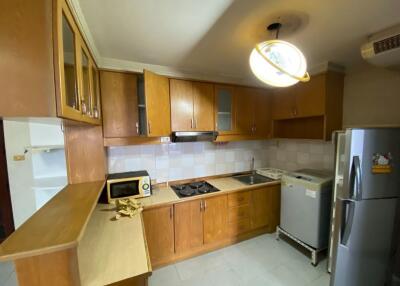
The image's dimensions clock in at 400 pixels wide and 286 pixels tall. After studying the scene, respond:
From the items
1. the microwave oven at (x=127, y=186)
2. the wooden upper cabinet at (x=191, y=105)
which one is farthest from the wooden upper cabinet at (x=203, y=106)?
the microwave oven at (x=127, y=186)

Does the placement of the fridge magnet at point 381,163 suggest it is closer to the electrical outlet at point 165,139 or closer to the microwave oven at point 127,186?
the electrical outlet at point 165,139

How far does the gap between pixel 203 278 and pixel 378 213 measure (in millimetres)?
1656

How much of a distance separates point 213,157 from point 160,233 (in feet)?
4.01

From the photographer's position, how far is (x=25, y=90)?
73 cm

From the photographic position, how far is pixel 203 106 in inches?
86.5

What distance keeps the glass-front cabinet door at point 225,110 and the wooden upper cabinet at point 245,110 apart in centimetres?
8

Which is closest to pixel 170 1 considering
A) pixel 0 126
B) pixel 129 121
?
pixel 129 121

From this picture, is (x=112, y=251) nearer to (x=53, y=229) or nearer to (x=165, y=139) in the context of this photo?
(x=53, y=229)

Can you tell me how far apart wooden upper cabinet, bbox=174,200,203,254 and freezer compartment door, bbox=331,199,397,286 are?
4.17 feet

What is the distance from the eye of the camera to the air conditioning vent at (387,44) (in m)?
1.29

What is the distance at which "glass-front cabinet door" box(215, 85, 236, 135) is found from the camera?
230 cm

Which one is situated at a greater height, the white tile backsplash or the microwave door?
the white tile backsplash

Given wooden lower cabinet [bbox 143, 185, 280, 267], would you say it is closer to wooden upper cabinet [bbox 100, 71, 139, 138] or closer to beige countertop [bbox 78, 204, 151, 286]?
beige countertop [bbox 78, 204, 151, 286]

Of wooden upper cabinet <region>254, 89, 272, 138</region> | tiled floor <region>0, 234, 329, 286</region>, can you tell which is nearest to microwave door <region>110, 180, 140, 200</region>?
tiled floor <region>0, 234, 329, 286</region>
